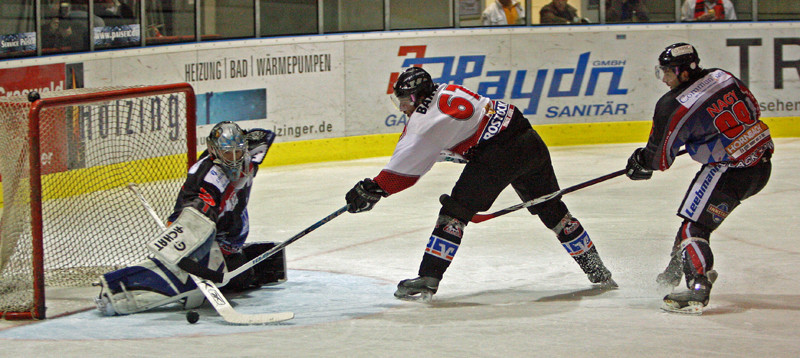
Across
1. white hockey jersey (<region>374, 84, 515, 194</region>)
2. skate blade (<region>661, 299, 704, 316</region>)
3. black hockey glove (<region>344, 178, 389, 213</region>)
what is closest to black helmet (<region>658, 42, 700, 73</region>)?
white hockey jersey (<region>374, 84, 515, 194</region>)

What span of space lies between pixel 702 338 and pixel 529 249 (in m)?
1.97

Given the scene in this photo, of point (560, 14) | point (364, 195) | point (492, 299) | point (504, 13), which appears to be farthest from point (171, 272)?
point (560, 14)

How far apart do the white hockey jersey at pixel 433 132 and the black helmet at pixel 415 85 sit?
1.4 inches

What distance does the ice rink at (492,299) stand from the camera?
3643mm

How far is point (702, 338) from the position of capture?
3689mm

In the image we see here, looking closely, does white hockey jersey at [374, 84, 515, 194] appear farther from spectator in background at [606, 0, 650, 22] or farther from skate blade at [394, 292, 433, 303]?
spectator in background at [606, 0, 650, 22]

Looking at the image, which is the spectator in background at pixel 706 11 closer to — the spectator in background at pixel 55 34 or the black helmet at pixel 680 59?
the spectator in background at pixel 55 34

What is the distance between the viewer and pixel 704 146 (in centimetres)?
419

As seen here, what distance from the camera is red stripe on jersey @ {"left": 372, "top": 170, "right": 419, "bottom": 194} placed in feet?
14.0

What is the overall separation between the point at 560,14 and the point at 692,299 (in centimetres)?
660

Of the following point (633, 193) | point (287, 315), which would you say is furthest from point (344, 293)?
point (633, 193)

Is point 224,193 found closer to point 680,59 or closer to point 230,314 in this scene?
point 230,314

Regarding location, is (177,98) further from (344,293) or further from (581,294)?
(581,294)

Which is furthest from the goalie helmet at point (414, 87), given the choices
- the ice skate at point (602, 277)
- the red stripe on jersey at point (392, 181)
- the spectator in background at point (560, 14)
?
the spectator in background at point (560, 14)
